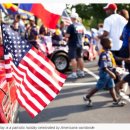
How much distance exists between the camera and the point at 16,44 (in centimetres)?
436

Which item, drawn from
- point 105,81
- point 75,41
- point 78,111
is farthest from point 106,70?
point 75,41

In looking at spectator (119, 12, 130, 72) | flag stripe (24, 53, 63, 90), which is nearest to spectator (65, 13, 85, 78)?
spectator (119, 12, 130, 72)

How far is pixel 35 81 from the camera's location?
4.45m

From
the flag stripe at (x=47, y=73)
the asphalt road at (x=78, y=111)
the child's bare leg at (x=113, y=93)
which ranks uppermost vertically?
the flag stripe at (x=47, y=73)

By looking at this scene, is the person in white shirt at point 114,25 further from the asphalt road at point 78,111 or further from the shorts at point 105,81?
the shorts at point 105,81

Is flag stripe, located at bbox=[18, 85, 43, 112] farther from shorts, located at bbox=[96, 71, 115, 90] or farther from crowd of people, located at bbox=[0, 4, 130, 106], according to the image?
shorts, located at bbox=[96, 71, 115, 90]

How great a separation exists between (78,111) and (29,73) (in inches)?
87.6

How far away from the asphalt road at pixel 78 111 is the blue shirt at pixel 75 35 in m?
1.87

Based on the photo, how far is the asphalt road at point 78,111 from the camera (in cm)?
598

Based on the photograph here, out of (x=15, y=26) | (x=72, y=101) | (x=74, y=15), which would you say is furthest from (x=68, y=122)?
(x=15, y=26)

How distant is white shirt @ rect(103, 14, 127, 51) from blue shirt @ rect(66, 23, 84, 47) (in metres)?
1.46

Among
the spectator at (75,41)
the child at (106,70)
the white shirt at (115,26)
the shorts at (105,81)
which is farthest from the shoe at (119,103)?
the spectator at (75,41)

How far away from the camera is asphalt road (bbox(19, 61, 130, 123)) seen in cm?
598

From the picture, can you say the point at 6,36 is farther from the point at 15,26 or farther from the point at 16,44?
the point at 15,26
